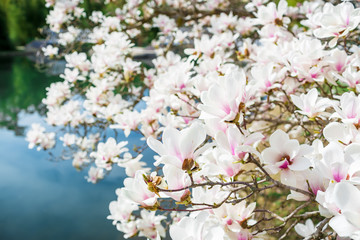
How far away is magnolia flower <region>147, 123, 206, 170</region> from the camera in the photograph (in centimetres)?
68

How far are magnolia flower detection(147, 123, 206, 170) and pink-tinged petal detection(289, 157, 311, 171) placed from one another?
21cm

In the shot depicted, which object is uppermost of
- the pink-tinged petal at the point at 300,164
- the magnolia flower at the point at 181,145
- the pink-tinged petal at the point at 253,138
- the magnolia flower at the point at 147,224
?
the magnolia flower at the point at 181,145

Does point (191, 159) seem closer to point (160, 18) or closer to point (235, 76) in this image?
point (235, 76)

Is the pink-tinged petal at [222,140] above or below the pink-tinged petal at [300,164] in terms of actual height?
above

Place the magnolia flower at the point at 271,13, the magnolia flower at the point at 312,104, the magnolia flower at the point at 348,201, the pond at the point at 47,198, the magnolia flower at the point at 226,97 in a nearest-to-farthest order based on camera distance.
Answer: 1. the magnolia flower at the point at 348,201
2. the magnolia flower at the point at 226,97
3. the magnolia flower at the point at 312,104
4. the magnolia flower at the point at 271,13
5. the pond at the point at 47,198

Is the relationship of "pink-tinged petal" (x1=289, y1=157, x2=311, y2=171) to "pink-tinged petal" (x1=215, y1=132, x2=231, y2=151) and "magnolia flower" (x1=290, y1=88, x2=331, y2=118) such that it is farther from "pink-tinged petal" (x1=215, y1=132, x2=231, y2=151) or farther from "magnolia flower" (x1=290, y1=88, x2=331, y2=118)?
"magnolia flower" (x1=290, y1=88, x2=331, y2=118)

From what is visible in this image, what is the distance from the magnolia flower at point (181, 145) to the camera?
0.68m

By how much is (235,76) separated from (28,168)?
524 cm

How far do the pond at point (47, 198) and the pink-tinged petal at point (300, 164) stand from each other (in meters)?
2.64

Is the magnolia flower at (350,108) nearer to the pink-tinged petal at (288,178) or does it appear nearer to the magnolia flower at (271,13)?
the pink-tinged petal at (288,178)

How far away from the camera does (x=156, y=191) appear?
2.34ft

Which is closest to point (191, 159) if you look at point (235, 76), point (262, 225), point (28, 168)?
point (235, 76)

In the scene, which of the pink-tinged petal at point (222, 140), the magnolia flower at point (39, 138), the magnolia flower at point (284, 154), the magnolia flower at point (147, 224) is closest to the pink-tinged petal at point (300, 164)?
the magnolia flower at point (284, 154)

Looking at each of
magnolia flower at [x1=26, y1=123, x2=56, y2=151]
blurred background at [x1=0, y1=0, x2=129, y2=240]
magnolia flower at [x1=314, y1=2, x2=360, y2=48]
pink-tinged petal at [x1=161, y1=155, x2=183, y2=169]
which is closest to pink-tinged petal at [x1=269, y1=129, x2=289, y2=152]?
pink-tinged petal at [x1=161, y1=155, x2=183, y2=169]
